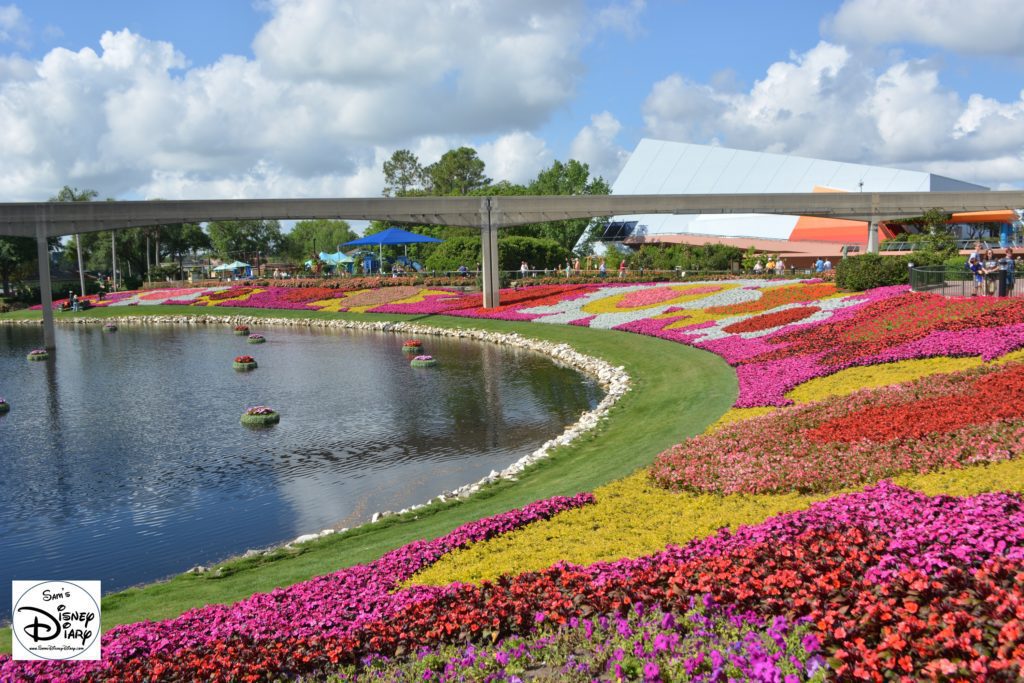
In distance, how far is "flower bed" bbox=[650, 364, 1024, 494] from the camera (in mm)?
12664

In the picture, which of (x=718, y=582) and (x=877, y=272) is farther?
(x=877, y=272)

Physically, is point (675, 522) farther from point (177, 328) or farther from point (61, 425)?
point (177, 328)

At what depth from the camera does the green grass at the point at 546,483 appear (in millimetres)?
11555

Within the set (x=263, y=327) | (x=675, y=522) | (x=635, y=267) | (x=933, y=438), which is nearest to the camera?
(x=675, y=522)

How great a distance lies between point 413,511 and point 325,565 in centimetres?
297

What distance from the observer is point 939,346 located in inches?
882

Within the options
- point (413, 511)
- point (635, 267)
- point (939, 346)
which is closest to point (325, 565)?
point (413, 511)

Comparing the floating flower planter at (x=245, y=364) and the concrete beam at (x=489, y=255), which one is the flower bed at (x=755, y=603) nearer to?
the floating flower planter at (x=245, y=364)

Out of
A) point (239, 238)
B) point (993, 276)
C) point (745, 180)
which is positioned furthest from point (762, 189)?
point (239, 238)

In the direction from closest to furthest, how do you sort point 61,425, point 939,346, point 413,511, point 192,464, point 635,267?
point 413,511, point 192,464, point 939,346, point 61,425, point 635,267

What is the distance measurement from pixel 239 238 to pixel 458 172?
38.2 meters

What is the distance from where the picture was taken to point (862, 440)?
14320mm

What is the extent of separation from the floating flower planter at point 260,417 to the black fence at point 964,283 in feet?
79.6

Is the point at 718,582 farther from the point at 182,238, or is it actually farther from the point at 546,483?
the point at 182,238
